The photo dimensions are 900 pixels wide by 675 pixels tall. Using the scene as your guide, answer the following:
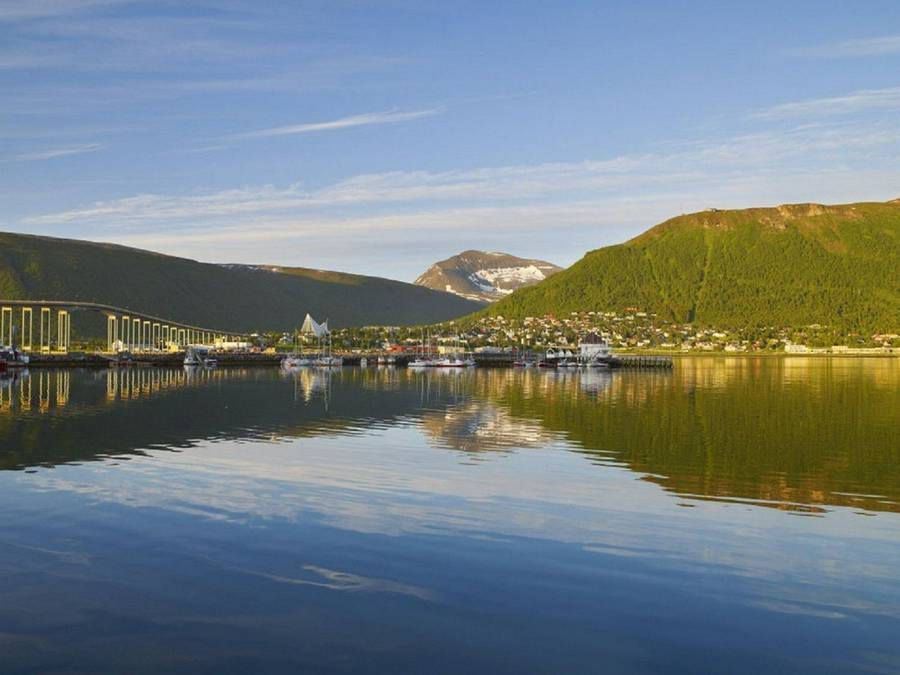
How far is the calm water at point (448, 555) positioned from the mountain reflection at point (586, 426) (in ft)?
1.44

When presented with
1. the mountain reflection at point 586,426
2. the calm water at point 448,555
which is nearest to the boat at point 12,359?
the mountain reflection at point 586,426

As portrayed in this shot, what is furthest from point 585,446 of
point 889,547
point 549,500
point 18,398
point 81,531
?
point 18,398

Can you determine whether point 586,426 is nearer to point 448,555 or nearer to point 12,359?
point 448,555

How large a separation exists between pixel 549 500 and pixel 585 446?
18847mm

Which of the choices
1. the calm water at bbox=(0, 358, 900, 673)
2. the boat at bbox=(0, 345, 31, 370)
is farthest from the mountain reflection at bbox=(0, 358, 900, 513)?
the boat at bbox=(0, 345, 31, 370)

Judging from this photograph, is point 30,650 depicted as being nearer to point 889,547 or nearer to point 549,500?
point 549,500

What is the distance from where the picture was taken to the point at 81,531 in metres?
26.0

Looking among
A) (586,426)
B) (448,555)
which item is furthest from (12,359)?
(448,555)

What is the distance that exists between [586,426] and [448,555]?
41.4m

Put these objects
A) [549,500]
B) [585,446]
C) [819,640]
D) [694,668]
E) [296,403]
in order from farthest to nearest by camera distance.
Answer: [296,403] < [585,446] < [549,500] < [819,640] < [694,668]

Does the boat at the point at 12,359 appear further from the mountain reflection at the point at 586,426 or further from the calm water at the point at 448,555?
the calm water at the point at 448,555

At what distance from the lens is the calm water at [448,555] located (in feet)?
54.1

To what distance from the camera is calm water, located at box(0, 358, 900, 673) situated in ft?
54.1

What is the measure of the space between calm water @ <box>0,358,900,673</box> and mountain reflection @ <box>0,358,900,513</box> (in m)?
0.44
